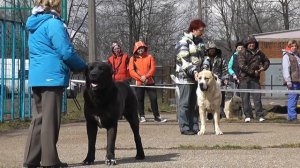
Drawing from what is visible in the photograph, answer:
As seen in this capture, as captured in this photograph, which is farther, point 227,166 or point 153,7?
point 153,7

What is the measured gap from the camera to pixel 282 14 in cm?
5428

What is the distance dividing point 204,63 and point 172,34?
35.2 metres

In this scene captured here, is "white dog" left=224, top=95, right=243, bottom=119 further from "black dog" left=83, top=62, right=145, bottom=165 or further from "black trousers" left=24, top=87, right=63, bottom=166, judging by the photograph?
"black trousers" left=24, top=87, right=63, bottom=166

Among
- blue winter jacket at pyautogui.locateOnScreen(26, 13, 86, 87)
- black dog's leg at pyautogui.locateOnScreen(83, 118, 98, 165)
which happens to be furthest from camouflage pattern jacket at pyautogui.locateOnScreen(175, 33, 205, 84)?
blue winter jacket at pyautogui.locateOnScreen(26, 13, 86, 87)

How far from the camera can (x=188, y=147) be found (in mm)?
9625

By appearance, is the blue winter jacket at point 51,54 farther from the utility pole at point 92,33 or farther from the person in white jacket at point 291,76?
the utility pole at point 92,33

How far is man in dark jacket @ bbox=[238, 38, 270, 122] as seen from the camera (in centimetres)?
1595

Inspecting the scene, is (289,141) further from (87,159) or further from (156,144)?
(87,159)

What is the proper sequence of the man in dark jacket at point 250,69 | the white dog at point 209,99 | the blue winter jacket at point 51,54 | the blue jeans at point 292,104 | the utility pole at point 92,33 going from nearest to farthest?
the blue winter jacket at point 51,54
the white dog at point 209,99
the man in dark jacket at point 250,69
the blue jeans at point 292,104
the utility pole at point 92,33

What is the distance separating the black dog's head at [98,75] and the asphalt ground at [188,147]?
3.20ft

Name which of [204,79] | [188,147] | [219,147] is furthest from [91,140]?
[204,79]

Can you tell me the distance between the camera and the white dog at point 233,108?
17.2 metres

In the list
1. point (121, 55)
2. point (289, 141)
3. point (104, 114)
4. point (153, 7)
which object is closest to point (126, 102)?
point (104, 114)

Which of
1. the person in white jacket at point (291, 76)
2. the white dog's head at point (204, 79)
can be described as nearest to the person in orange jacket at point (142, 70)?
the person in white jacket at point (291, 76)
